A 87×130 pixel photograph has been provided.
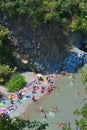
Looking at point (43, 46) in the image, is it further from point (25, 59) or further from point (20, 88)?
point (20, 88)

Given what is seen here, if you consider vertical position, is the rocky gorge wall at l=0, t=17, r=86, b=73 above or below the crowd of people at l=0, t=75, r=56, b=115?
above

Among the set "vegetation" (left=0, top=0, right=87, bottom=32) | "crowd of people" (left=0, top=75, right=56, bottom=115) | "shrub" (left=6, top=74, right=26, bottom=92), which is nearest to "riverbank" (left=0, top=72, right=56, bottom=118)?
"crowd of people" (left=0, top=75, right=56, bottom=115)

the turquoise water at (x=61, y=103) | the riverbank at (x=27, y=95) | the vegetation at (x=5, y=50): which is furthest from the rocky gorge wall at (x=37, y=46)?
→ the turquoise water at (x=61, y=103)

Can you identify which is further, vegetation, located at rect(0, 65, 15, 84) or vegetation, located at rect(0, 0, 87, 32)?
vegetation, located at rect(0, 0, 87, 32)

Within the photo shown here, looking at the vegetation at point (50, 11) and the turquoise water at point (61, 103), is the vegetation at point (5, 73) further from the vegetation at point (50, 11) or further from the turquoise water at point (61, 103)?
the vegetation at point (50, 11)

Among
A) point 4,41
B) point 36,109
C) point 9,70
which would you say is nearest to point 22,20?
point 4,41

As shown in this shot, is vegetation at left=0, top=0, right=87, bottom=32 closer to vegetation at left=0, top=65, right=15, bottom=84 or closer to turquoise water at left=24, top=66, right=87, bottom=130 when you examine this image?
vegetation at left=0, top=65, right=15, bottom=84

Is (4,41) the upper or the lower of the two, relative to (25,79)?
upper
